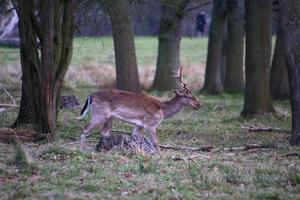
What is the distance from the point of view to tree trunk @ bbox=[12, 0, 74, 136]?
12555 mm

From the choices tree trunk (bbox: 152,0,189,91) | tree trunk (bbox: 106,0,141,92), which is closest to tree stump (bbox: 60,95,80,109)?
tree trunk (bbox: 106,0,141,92)

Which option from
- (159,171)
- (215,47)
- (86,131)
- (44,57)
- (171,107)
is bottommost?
(159,171)

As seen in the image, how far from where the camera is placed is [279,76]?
71.9ft

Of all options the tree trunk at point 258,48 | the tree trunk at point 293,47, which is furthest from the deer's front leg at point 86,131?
the tree trunk at point 258,48

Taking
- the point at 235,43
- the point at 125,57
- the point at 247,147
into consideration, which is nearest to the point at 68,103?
the point at 125,57

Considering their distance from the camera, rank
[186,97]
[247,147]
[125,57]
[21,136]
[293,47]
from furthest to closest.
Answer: [125,57], [186,97], [21,136], [247,147], [293,47]

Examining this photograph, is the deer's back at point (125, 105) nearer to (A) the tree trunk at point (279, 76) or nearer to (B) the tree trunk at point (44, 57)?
(B) the tree trunk at point (44, 57)

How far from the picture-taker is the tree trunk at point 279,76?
2180cm

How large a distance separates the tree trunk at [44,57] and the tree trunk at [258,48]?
186 inches

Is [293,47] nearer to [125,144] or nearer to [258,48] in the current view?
[125,144]

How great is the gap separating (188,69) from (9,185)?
26.2m

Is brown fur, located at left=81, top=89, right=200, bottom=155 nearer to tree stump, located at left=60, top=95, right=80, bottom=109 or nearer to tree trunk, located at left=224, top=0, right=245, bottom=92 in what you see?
tree stump, located at left=60, top=95, right=80, bottom=109

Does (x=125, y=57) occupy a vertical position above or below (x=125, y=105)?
above

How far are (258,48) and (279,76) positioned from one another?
539 cm
